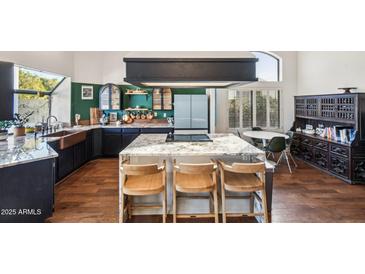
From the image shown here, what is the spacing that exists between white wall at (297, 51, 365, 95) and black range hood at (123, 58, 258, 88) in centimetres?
364

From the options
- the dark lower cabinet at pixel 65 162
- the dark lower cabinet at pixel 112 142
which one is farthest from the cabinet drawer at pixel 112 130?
the dark lower cabinet at pixel 65 162

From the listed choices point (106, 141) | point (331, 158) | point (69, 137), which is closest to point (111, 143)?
point (106, 141)

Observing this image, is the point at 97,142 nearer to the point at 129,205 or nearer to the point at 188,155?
the point at 129,205

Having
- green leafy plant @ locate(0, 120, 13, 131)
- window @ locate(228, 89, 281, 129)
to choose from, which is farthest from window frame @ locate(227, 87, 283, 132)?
green leafy plant @ locate(0, 120, 13, 131)

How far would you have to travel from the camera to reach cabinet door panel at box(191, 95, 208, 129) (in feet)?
21.7

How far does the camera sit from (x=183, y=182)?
2775 mm

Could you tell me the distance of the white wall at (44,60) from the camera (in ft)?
13.3

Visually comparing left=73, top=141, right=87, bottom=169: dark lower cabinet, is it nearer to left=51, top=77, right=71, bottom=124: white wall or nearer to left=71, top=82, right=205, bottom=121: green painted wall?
left=51, top=77, right=71, bottom=124: white wall

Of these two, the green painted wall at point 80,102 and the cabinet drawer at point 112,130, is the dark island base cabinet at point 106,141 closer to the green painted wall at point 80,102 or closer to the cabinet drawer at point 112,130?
the cabinet drawer at point 112,130

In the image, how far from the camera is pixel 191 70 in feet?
8.55

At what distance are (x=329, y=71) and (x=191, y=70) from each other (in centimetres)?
470
